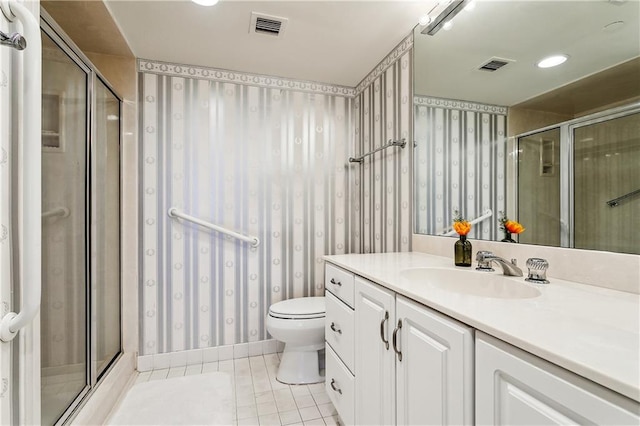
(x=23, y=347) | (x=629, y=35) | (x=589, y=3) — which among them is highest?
(x=589, y=3)

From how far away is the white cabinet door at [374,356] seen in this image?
0.99m

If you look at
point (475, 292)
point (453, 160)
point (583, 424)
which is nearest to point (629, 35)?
point (453, 160)

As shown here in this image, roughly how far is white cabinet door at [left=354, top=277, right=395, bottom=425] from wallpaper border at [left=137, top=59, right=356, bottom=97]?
1682 millimetres

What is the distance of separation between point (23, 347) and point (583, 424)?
127 centimetres

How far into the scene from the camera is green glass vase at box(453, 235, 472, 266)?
1.29m

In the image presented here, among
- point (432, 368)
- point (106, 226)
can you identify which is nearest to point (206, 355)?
point (106, 226)

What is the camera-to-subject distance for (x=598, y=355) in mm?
474

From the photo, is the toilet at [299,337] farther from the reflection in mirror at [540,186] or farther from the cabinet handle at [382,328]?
the reflection in mirror at [540,186]

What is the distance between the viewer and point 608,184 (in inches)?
34.6

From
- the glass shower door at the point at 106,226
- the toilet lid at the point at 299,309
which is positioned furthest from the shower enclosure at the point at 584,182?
the glass shower door at the point at 106,226

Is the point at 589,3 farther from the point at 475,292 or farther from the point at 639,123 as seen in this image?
the point at 475,292

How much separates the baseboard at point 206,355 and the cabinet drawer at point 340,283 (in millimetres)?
1008

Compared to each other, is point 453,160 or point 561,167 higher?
point 453,160

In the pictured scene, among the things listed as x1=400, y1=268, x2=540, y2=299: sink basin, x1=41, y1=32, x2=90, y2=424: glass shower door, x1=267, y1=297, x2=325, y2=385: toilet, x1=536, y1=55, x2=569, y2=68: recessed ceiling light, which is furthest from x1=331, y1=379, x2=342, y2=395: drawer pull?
x1=536, y1=55, x2=569, y2=68: recessed ceiling light
